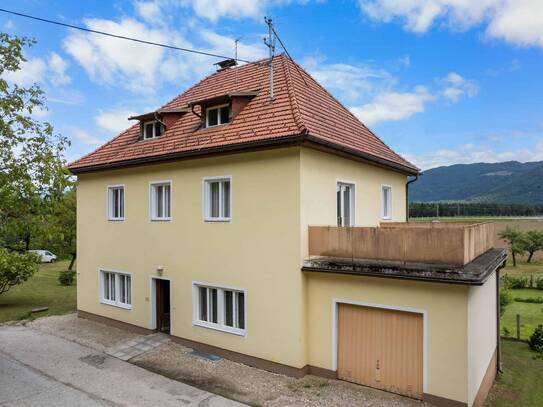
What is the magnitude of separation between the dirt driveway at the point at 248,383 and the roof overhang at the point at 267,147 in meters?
6.04

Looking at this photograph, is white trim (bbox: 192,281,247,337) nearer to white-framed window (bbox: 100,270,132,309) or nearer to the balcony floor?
the balcony floor

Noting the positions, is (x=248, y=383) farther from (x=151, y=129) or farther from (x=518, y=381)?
(x=151, y=129)

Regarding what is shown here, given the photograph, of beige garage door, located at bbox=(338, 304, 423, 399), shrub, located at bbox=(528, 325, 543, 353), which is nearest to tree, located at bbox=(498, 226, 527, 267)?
shrub, located at bbox=(528, 325, 543, 353)

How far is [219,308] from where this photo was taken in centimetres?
1175

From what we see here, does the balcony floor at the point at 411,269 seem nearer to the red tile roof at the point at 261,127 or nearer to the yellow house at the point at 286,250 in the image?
the yellow house at the point at 286,250

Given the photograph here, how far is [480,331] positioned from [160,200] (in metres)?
10.4

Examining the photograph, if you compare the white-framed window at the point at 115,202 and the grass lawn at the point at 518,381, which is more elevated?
the white-framed window at the point at 115,202

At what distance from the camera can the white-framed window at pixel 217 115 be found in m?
12.7

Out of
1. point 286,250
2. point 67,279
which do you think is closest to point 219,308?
point 286,250

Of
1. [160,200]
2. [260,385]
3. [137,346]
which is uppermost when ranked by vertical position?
[160,200]

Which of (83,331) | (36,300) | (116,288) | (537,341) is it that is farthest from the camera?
(36,300)

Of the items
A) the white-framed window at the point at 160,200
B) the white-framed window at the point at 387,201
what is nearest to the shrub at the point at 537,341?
the white-framed window at the point at 387,201

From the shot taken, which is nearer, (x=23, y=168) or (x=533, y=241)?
(x=23, y=168)

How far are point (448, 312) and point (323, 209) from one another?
4.13 metres
